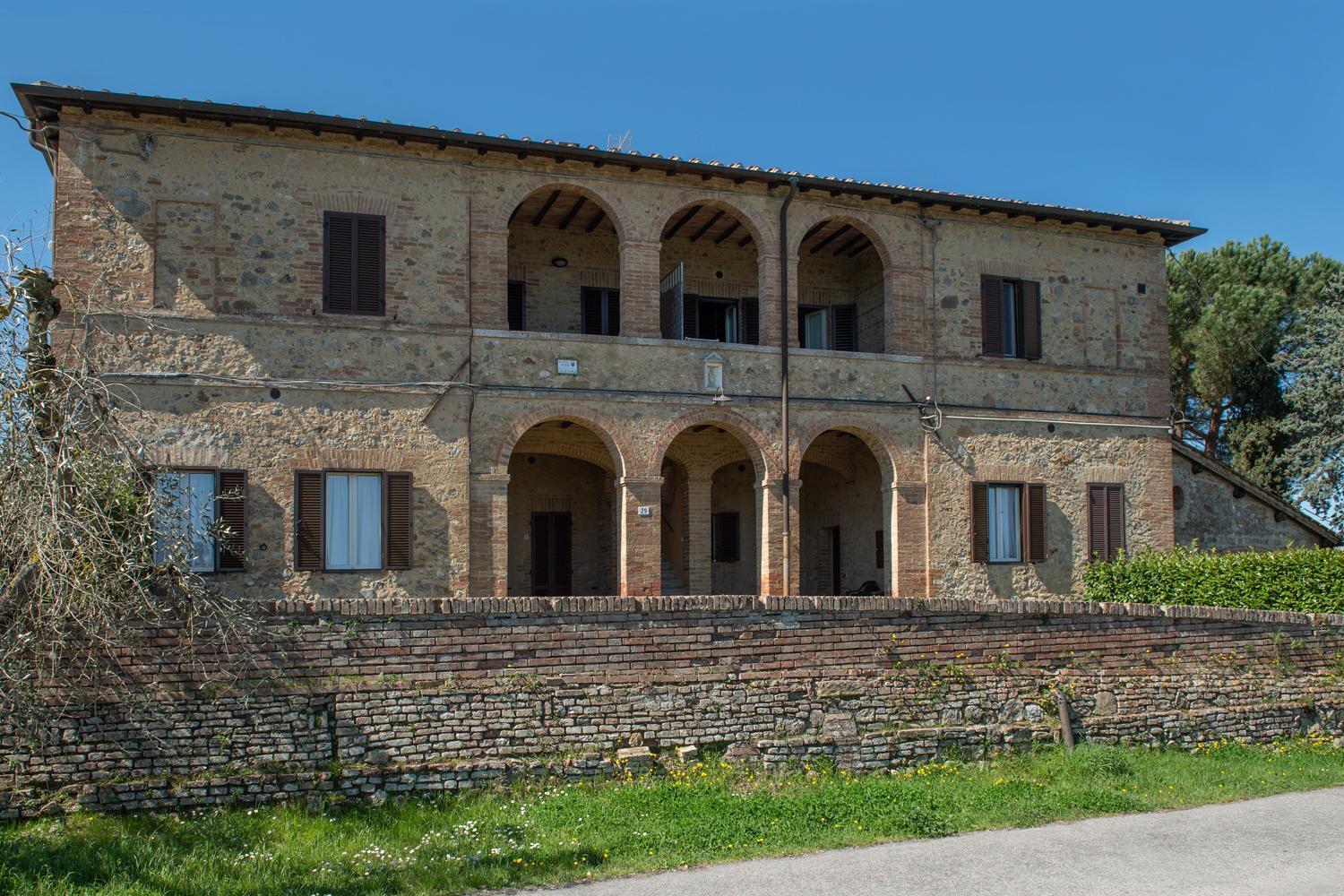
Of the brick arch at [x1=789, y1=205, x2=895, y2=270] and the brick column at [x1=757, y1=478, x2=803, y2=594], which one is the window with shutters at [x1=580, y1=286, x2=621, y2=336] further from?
the brick column at [x1=757, y1=478, x2=803, y2=594]

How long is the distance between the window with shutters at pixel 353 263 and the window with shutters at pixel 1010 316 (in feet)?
31.3

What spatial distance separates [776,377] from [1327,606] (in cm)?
835

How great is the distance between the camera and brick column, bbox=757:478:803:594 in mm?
17172

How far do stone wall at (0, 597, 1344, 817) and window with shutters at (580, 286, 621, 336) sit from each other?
27.3 feet

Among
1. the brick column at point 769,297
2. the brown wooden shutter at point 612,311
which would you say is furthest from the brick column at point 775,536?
the brown wooden shutter at point 612,311

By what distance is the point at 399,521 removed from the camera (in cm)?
1524

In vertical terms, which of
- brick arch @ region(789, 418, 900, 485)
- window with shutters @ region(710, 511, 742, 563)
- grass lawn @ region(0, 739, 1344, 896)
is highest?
brick arch @ region(789, 418, 900, 485)

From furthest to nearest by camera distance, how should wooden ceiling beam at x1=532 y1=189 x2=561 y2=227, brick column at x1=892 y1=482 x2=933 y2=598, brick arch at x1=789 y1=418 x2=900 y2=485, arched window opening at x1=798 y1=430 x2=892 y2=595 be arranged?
arched window opening at x1=798 y1=430 x2=892 y2=595, brick column at x1=892 y1=482 x2=933 y2=598, brick arch at x1=789 y1=418 x2=900 y2=485, wooden ceiling beam at x1=532 y1=189 x2=561 y2=227

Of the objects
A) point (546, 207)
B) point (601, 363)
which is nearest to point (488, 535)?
point (601, 363)

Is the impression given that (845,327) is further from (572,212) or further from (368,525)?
(368,525)

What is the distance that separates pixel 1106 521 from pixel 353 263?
1253 centimetres

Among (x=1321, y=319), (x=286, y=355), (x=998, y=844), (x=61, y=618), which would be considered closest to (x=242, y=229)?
(x=286, y=355)

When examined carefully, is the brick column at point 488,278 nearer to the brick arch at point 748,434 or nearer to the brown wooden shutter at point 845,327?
the brick arch at point 748,434

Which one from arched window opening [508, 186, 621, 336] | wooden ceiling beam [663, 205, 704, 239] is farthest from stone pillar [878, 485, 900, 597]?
wooden ceiling beam [663, 205, 704, 239]
